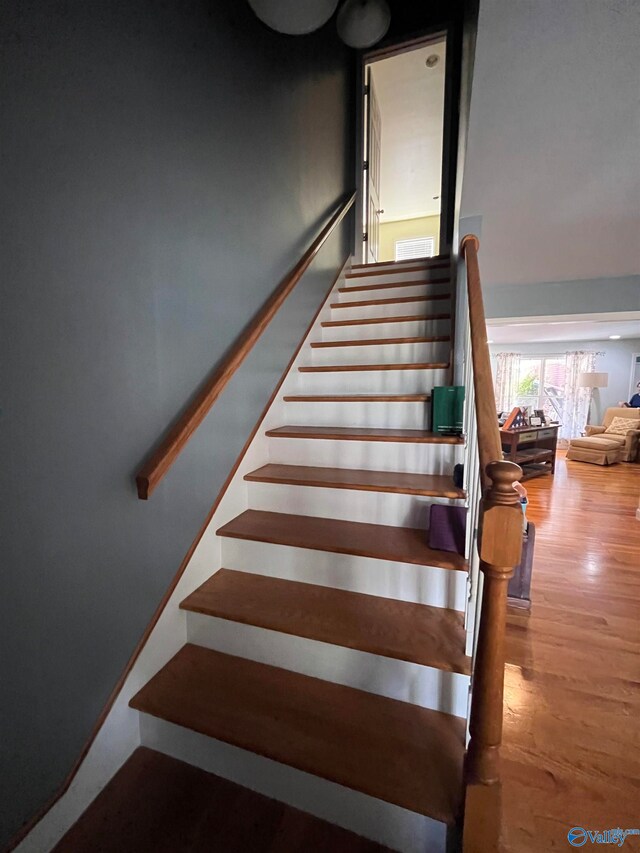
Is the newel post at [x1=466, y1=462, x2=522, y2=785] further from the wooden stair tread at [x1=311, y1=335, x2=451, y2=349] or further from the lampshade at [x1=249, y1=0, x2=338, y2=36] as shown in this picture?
the lampshade at [x1=249, y1=0, x2=338, y2=36]

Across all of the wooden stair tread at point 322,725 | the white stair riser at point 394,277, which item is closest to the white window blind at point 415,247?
the white stair riser at point 394,277

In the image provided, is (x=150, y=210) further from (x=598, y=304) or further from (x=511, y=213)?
(x=598, y=304)

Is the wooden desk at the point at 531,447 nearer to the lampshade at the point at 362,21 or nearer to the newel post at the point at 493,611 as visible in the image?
the lampshade at the point at 362,21

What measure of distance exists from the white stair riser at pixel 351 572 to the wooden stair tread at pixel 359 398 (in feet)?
2.79

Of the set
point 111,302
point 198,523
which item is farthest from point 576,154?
point 198,523

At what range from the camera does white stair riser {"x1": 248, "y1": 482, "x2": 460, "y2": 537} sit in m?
1.50

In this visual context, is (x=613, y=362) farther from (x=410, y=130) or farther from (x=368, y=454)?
(x=368, y=454)

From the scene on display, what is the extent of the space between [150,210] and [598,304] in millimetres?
4438

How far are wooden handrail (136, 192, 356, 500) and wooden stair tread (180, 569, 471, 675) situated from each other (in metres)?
0.55

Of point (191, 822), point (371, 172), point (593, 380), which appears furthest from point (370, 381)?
point (593, 380)

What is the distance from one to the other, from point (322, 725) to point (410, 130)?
21.2ft

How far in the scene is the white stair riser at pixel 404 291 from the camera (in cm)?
274

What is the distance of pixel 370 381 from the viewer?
212 cm

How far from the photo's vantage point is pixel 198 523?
1.39 meters
